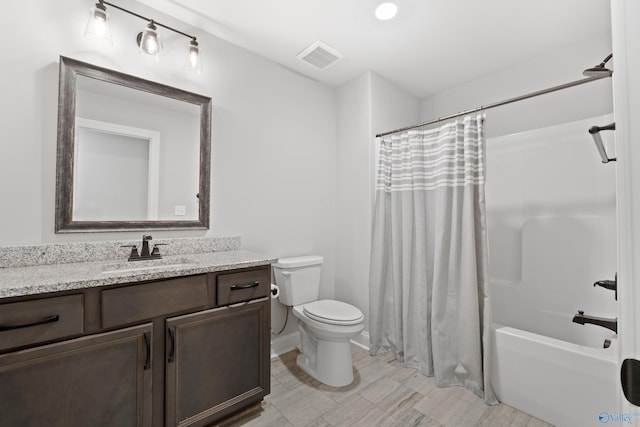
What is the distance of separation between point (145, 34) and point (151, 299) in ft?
4.98

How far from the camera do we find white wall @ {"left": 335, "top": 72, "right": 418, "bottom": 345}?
2.46m

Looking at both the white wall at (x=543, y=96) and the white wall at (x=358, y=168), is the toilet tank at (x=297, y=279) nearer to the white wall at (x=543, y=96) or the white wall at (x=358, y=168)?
the white wall at (x=358, y=168)

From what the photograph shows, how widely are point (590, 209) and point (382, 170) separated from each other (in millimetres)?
1499

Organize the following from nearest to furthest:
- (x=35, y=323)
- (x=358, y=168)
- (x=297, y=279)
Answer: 1. (x=35, y=323)
2. (x=297, y=279)
3. (x=358, y=168)

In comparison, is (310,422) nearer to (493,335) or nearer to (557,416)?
(493,335)

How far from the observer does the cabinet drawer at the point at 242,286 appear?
57.3 inches

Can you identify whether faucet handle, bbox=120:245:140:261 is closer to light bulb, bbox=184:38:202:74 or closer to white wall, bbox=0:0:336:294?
white wall, bbox=0:0:336:294

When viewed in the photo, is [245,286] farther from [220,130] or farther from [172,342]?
[220,130]

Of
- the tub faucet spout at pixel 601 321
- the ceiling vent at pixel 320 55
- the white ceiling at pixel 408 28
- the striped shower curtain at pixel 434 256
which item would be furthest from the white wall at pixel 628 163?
the ceiling vent at pixel 320 55

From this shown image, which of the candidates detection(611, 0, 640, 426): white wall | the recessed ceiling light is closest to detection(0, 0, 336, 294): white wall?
the recessed ceiling light

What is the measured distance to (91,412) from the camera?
1.12 meters

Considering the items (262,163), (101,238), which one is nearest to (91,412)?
(101,238)

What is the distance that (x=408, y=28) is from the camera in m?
1.90

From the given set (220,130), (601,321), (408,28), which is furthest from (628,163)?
(220,130)
